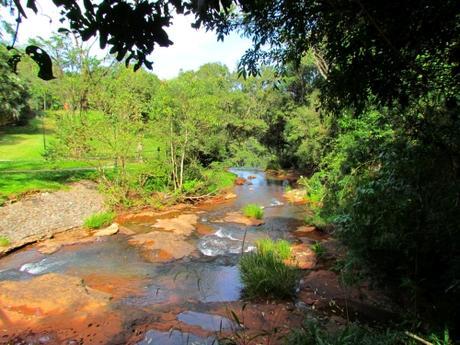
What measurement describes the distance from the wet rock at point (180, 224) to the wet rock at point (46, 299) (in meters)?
5.14

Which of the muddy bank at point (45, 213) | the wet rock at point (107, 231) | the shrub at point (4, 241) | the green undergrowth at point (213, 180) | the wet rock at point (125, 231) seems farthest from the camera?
the green undergrowth at point (213, 180)

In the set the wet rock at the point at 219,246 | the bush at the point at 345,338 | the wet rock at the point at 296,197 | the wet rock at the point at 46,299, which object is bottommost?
the wet rock at the point at 296,197

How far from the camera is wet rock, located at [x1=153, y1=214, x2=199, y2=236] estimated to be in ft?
40.9

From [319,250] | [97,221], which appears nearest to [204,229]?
[97,221]

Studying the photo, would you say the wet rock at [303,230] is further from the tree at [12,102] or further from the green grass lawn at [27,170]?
the tree at [12,102]

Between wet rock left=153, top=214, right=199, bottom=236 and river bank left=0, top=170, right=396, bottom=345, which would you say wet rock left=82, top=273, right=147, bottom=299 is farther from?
wet rock left=153, top=214, right=199, bottom=236

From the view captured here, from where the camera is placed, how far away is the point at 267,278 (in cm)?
672

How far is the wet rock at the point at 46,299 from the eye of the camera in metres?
6.15

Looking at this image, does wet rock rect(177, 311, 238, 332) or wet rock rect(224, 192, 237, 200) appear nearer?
wet rock rect(177, 311, 238, 332)

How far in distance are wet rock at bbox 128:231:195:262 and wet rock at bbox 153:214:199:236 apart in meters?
0.80

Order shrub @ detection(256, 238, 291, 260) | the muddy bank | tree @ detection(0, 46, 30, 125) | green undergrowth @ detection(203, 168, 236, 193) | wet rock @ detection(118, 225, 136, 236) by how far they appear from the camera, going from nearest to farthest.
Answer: shrub @ detection(256, 238, 291, 260), the muddy bank, wet rock @ detection(118, 225, 136, 236), green undergrowth @ detection(203, 168, 236, 193), tree @ detection(0, 46, 30, 125)

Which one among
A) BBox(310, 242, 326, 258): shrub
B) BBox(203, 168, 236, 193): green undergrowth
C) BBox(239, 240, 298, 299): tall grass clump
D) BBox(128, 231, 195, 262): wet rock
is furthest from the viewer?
BBox(203, 168, 236, 193): green undergrowth

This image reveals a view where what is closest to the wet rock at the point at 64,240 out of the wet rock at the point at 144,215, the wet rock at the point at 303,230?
the wet rock at the point at 144,215

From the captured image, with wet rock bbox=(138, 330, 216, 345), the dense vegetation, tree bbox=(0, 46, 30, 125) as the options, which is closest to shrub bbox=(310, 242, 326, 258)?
the dense vegetation
